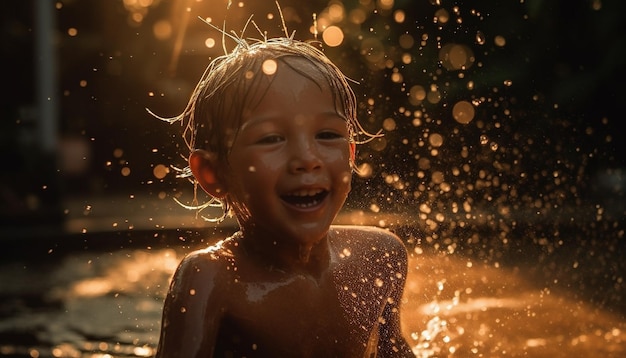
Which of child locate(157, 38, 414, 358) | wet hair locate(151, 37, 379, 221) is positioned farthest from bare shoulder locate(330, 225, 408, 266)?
wet hair locate(151, 37, 379, 221)

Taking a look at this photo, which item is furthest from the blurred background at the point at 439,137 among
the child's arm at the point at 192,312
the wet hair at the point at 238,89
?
the child's arm at the point at 192,312

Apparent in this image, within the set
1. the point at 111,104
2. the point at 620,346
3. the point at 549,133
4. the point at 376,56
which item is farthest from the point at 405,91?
the point at 111,104

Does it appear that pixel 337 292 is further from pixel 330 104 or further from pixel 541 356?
pixel 541 356

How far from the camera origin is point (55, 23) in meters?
18.2

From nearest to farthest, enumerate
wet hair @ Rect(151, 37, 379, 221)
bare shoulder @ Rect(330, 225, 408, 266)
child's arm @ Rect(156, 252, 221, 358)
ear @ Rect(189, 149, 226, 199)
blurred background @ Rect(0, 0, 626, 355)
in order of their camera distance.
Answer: child's arm @ Rect(156, 252, 221, 358), wet hair @ Rect(151, 37, 379, 221), ear @ Rect(189, 149, 226, 199), bare shoulder @ Rect(330, 225, 408, 266), blurred background @ Rect(0, 0, 626, 355)

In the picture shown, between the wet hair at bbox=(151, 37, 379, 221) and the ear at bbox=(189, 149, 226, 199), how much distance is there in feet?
0.06

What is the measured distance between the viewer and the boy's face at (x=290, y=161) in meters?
2.35

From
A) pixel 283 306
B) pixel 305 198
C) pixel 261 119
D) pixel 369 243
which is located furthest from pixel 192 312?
pixel 369 243

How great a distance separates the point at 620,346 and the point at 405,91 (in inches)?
235

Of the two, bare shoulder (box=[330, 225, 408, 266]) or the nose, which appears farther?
bare shoulder (box=[330, 225, 408, 266])

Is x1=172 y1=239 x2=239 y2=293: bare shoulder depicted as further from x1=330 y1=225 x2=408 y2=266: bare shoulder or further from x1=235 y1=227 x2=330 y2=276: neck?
x1=330 y1=225 x2=408 y2=266: bare shoulder

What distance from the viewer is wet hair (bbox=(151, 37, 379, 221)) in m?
2.42

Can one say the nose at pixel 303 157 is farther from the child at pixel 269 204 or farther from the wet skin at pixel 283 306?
the wet skin at pixel 283 306

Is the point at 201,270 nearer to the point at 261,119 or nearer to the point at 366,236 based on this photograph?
the point at 261,119
